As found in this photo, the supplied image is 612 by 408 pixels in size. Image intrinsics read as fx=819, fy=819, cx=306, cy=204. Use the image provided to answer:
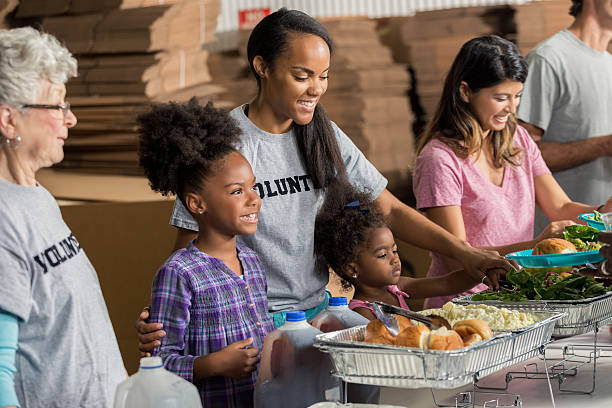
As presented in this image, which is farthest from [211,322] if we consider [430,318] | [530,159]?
[530,159]

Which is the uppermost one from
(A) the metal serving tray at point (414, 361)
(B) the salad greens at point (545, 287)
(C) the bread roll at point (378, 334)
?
(C) the bread roll at point (378, 334)

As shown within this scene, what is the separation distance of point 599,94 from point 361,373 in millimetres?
A: 2200

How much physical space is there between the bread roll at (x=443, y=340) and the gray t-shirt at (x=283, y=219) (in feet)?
2.28

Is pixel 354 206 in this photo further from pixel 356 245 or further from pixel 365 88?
pixel 365 88

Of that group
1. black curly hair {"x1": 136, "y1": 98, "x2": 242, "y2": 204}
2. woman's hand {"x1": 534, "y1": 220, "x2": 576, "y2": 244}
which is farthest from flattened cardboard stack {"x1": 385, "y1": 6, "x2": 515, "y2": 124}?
black curly hair {"x1": 136, "y1": 98, "x2": 242, "y2": 204}

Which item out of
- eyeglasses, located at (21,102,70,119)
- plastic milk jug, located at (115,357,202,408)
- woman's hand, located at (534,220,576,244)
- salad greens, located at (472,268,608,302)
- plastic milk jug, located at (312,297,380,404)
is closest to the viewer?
plastic milk jug, located at (115,357,202,408)

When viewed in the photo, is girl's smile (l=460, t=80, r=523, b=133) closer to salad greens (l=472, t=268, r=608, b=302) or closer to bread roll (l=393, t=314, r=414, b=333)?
salad greens (l=472, t=268, r=608, b=302)

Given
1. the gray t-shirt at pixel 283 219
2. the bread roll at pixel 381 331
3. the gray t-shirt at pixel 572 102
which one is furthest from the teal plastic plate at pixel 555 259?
the gray t-shirt at pixel 572 102

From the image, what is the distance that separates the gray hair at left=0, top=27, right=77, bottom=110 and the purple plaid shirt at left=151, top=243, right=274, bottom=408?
18.4 inches

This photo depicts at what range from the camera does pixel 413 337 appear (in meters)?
1.30

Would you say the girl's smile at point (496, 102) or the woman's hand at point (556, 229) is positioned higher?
the girl's smile at point (496, 102)

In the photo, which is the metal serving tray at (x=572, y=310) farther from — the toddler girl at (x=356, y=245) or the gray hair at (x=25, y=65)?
the gray hair at (x=25, y=65)

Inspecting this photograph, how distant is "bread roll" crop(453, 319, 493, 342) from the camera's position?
136cm

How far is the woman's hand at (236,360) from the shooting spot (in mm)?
1571
